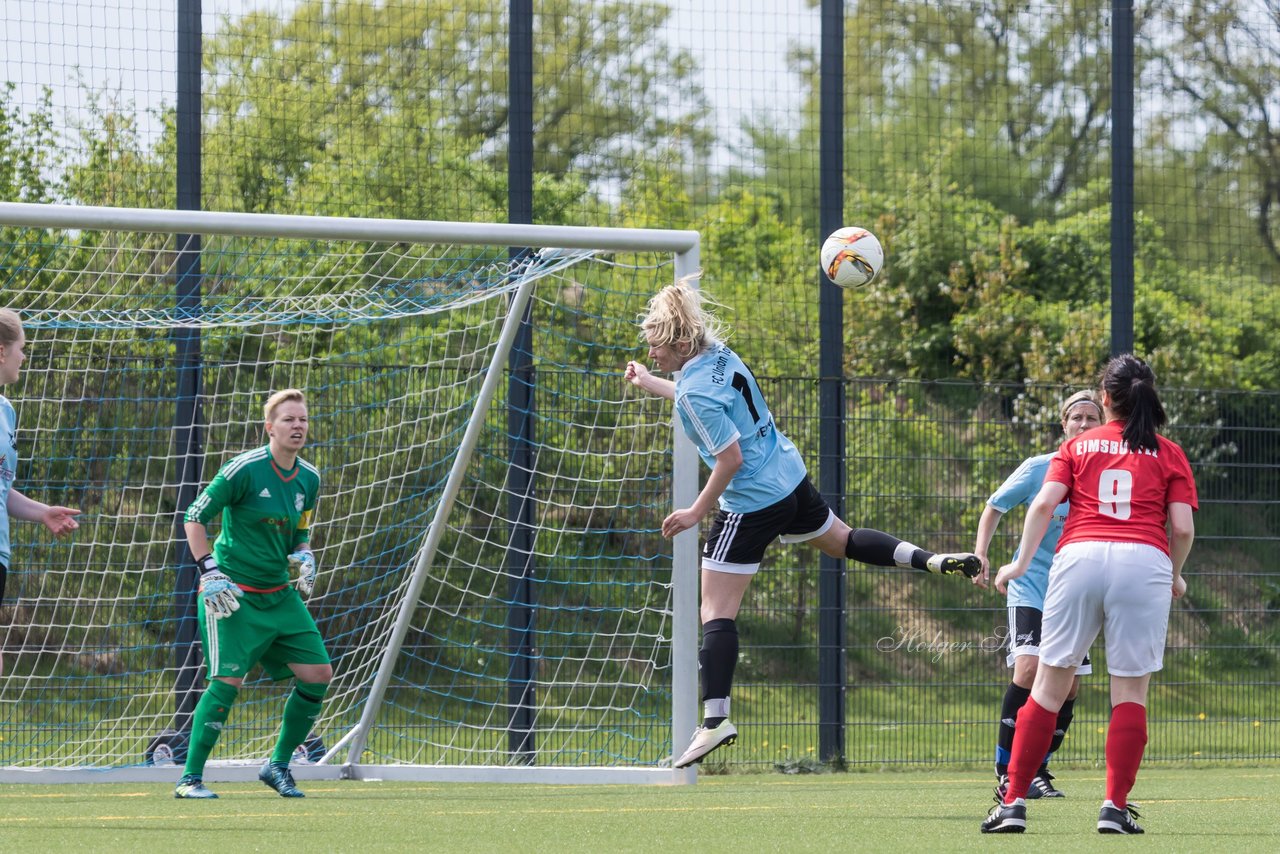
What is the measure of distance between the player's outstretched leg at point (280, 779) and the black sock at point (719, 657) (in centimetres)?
210

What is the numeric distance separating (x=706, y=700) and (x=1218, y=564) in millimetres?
5394

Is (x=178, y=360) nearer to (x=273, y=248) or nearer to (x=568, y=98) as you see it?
(x=273, y=248)

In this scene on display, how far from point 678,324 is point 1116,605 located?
2.07 m

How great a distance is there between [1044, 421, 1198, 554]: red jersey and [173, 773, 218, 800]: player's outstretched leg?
157 inches

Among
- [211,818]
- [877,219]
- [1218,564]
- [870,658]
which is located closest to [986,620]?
[870,658]

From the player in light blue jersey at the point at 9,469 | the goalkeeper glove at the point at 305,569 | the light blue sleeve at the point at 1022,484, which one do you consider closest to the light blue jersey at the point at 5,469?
the player in light blue jersey at the point at 9,469

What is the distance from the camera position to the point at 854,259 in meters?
7.23

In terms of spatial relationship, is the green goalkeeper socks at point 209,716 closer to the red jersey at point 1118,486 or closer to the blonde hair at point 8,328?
the blonde hair at point 8,328

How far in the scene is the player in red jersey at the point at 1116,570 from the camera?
194 inches

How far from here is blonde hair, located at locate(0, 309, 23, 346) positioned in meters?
5.69

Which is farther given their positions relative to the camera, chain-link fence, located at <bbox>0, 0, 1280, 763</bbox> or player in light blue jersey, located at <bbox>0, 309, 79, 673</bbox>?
chain-link fence, located at <bbox>0, 0, 1280, 763</bbox>

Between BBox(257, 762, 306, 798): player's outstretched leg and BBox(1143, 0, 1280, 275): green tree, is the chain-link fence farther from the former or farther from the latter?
BBox(257, 762, 306, 798): player's outstretched leg

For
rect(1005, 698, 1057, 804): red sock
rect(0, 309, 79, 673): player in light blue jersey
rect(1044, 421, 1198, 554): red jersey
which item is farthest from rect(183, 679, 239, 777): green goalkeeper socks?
rect(1044, 421, 1198, 554): red jersey

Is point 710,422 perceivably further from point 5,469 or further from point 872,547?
point 5,469
